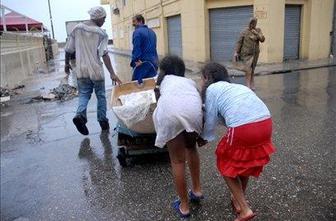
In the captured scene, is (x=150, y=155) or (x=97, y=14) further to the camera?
(x=97, y=14)

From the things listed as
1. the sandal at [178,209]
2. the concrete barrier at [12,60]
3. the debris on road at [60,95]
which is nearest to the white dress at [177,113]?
the sandal at [178,209]

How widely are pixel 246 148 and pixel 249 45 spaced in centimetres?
642

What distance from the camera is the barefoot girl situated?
3.15 m

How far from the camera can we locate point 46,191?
169 inches

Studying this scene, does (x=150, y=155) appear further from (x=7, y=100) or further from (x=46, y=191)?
(x=7, y=100)

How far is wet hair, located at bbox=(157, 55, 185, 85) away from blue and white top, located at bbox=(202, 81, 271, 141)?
1.57 ft

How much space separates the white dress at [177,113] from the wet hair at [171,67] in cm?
30

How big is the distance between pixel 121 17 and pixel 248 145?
39.1 metres

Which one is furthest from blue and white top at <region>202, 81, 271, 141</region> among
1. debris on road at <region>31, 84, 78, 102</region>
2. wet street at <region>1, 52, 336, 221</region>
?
debris on road at <region>31, 84, 78, 102</region>

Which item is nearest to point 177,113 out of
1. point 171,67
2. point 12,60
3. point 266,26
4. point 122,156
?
point 171,67

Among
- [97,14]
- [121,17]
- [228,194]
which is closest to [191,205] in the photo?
[228,194]

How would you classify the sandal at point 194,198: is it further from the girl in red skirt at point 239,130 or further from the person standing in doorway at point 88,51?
the person standing in doorway at point 88,51

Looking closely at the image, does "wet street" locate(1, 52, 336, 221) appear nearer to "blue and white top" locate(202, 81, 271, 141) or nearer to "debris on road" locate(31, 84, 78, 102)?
"blue and white top" locate(202, 81, 271, 141)

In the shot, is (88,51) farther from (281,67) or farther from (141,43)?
(281,67)
